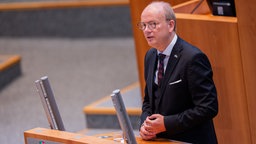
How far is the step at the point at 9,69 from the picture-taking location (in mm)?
5449

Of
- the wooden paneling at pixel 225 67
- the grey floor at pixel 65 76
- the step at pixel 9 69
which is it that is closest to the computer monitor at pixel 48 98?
the wooden paneling at pixel 225 67

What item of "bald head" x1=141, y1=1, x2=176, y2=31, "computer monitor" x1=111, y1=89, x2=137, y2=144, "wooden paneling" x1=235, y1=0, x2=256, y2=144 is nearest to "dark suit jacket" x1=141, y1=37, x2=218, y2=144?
"bald head" x1=141, y1=1, x2=176, y2=31

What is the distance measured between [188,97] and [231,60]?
439 millimetres

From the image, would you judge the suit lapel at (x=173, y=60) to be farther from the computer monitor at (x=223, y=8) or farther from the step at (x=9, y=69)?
the step at (x=9, y=69)

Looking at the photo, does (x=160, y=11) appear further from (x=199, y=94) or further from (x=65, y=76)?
(x=65, y=76)

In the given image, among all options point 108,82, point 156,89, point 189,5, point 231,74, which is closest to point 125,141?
point 156,89

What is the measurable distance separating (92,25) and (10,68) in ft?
3.76

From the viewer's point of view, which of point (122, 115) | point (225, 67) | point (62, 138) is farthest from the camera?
point (225, 67)

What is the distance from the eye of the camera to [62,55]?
6137 millimetres

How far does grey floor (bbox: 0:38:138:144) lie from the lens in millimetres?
4617

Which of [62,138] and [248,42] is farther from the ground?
[248,42]

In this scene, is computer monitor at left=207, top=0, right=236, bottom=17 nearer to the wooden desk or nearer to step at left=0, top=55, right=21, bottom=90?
the wooden desk

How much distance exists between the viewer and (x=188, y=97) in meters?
2.44

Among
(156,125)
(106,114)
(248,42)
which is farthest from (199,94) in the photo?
(106,114)
